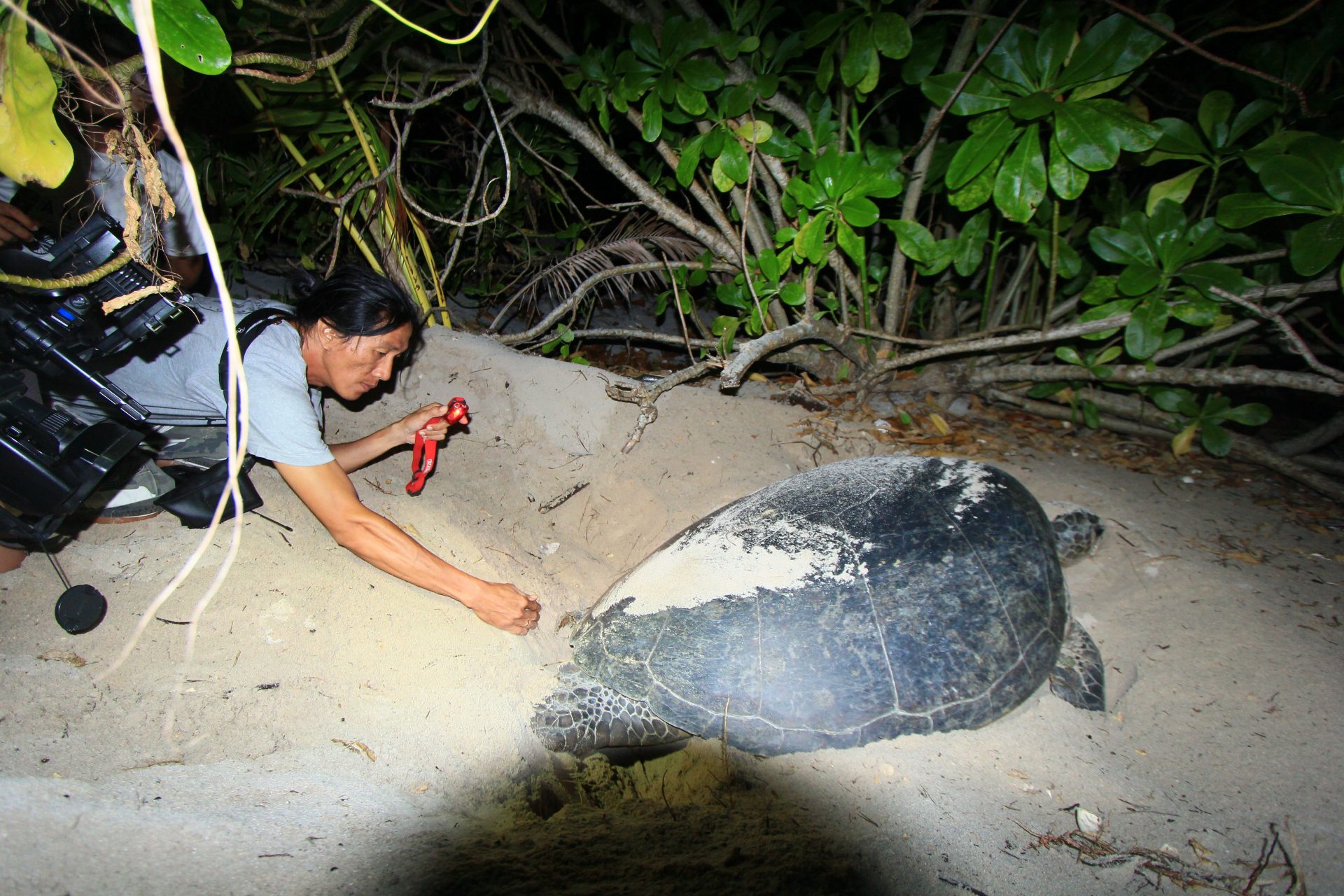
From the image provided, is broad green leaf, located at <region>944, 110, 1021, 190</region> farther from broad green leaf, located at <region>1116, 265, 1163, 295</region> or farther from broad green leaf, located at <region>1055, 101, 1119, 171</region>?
broad green leaf, located at <region>1116, 265, 1163, 295</region>

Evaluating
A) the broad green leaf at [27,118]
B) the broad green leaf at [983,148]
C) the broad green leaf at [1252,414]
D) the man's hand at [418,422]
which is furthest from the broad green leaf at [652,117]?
the broad green leaf at [1252,414]

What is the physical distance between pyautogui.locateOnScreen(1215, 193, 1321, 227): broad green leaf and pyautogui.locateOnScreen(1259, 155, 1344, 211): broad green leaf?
2 centimetres

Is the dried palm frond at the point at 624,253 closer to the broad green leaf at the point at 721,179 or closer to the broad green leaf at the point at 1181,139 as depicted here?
the broad green leaf at the point at 721,179

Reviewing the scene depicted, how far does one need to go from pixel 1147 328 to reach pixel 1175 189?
519 mm

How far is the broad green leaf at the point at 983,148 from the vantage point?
1.82m

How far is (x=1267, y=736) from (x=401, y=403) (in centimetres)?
317

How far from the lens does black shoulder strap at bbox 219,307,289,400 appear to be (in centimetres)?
154

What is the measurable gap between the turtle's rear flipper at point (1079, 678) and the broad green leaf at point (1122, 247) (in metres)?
1.41

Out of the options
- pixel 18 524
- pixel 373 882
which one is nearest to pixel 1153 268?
pixel 373 882

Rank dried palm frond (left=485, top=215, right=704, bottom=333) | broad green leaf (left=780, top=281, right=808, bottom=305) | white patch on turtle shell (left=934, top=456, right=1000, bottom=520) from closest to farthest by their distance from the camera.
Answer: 1. white patch on turtle shell (left=934, top=456, right=1000, bottom=520)
2. broad green leaf (left=780, top=281, right=808, bottom=305)
3. dried palm frond (left=485, top=215, right=704, bottom=333)

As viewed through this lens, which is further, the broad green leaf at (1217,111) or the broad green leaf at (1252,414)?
the broad green leaf at (1252,414)

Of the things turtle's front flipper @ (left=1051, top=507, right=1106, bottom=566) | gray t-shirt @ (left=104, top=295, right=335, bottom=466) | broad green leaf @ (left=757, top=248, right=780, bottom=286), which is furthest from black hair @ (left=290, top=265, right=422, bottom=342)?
turtle's front flipper @ (left=1051, top=507, right=1106, bottom=566)

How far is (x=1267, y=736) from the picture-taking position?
162cm

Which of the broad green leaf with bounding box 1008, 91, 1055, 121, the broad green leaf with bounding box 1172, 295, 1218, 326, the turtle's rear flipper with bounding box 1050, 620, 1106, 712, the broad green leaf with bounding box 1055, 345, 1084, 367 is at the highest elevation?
the broad green leaf with bounding box 1008, 91, 1055, 121
